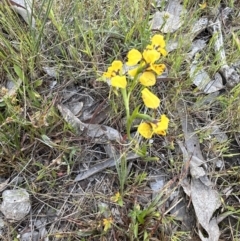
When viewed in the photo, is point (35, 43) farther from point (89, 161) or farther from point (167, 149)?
point (167, 149)

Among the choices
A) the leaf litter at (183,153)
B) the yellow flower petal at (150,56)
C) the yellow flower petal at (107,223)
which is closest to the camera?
the yellow flower petal at (150,56)

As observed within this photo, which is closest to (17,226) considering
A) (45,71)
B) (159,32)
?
(45,71)

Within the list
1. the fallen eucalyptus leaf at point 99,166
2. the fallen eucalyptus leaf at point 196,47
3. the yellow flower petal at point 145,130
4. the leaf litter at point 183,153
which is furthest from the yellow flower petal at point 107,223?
the fallen eucalyptus leaf at point 196,47

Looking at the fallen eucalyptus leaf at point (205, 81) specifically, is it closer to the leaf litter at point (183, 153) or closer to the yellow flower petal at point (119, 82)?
the leaf litter at point (183, 153)

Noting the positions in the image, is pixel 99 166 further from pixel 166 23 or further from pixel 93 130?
pixel 166 23

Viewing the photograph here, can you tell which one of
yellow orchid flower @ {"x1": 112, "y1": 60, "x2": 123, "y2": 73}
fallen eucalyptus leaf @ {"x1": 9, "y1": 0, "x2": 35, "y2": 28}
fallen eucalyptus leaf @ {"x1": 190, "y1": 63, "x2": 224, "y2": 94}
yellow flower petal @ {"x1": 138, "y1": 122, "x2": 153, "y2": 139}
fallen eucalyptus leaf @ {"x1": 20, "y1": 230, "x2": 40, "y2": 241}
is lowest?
fallen eucalyptus leaf @ {"x1": 20, "y1": 230, "x2": 40, "y2": 241}

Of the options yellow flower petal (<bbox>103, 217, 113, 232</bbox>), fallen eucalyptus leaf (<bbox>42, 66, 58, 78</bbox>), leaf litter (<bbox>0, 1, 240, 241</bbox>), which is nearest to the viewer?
yellow flower petal (<bbox>103, 217, 113, 232</bbox>)

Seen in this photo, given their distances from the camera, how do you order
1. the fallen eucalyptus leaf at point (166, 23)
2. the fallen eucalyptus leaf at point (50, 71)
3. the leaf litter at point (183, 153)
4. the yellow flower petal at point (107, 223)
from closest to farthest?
the yellow flower petal at point (107, 223) → the leaf litter at point (183, 153) → the fallen eucalyptus leaf at point (50, 71) → the fallen eucalyptus leaf at point (166, 23)

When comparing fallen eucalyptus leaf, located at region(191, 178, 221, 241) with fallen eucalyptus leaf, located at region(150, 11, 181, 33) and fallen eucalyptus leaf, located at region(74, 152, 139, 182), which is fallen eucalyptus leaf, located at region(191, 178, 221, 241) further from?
fallen eucalyptus leaf, located at region(150, 11, 181, 33)

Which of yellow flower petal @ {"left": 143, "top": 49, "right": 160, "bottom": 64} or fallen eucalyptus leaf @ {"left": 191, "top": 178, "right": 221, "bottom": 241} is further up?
yellow flower petal @ {"left": 143, "top": 49, "right": 160, "bottom": 64}

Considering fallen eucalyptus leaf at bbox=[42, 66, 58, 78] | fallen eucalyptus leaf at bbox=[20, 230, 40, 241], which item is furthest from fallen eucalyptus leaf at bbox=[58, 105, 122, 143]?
fallen eucalyptus leaf at bbox=[20, 230, 40, 241]
